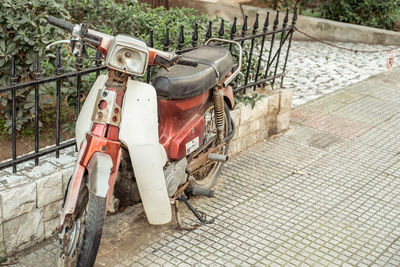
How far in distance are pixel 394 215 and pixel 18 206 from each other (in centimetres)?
334

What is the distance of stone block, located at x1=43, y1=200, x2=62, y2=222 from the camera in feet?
14.2

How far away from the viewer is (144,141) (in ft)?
12.6

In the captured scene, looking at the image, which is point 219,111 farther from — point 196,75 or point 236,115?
point 236,115

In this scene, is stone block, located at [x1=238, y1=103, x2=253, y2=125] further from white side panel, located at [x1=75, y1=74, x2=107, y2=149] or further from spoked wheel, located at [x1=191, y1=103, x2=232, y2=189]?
white side panel, located at [x1=75, y1=74, x2=107, y2=149]

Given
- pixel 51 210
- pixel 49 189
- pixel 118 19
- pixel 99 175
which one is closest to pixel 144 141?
pixel 99 175

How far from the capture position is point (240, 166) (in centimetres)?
599

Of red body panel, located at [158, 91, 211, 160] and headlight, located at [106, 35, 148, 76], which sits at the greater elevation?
headlight, located at [106, 35, 148, 76]

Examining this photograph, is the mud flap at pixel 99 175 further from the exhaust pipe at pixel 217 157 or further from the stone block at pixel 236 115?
the stone block at pixel 236 115

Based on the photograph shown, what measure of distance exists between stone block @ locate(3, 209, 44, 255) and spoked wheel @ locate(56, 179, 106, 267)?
0.55 metres

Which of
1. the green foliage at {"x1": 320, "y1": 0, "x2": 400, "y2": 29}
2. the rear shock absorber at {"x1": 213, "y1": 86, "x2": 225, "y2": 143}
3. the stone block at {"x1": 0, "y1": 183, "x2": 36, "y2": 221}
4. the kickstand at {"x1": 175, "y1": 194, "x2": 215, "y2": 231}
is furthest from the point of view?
the green foliage at {"x1": 320, "y1": 0, "x2": 400, "y2": 29}

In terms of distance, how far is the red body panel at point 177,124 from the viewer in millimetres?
4414

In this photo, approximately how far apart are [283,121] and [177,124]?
2.64 m

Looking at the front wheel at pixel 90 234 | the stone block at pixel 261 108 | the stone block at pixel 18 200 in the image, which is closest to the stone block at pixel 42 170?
→ the stone block at pixel 18 200

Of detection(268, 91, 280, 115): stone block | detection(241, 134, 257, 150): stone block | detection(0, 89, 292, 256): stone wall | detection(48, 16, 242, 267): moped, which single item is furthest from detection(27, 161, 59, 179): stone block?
detection(268, 91, 280, 115): stone block
